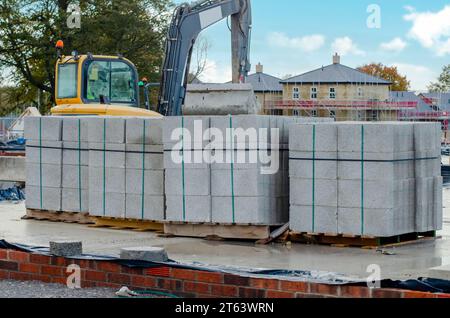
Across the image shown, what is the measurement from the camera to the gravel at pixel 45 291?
9070 millimetres

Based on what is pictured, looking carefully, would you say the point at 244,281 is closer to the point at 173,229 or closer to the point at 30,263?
the point at 30,263

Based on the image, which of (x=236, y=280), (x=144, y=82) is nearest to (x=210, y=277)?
(x=236, y=280)

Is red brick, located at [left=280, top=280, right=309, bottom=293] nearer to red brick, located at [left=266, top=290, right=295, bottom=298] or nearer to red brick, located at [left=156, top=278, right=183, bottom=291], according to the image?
red brick, located at [left=266, top=290, right=295, bottom=298]


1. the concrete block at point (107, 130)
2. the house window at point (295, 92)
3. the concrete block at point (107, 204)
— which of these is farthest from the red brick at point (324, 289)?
the house window at point (295, 92)

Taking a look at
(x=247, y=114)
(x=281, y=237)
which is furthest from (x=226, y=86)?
(x=281, y=237)

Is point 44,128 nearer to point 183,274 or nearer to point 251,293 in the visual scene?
point 183,274

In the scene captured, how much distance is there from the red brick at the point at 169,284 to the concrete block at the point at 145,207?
15.0 feet

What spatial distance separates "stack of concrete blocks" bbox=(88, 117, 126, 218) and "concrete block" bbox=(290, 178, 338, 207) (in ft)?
9.51

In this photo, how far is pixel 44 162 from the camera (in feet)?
49.7

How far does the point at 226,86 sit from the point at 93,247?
3.40 m

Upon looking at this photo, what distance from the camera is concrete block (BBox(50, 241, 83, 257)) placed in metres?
9.72

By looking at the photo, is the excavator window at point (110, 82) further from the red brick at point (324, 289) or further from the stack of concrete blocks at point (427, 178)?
the red brick at point (324, 289)

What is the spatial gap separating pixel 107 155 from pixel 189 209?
1.91 m

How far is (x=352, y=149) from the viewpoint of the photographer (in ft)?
39.6
